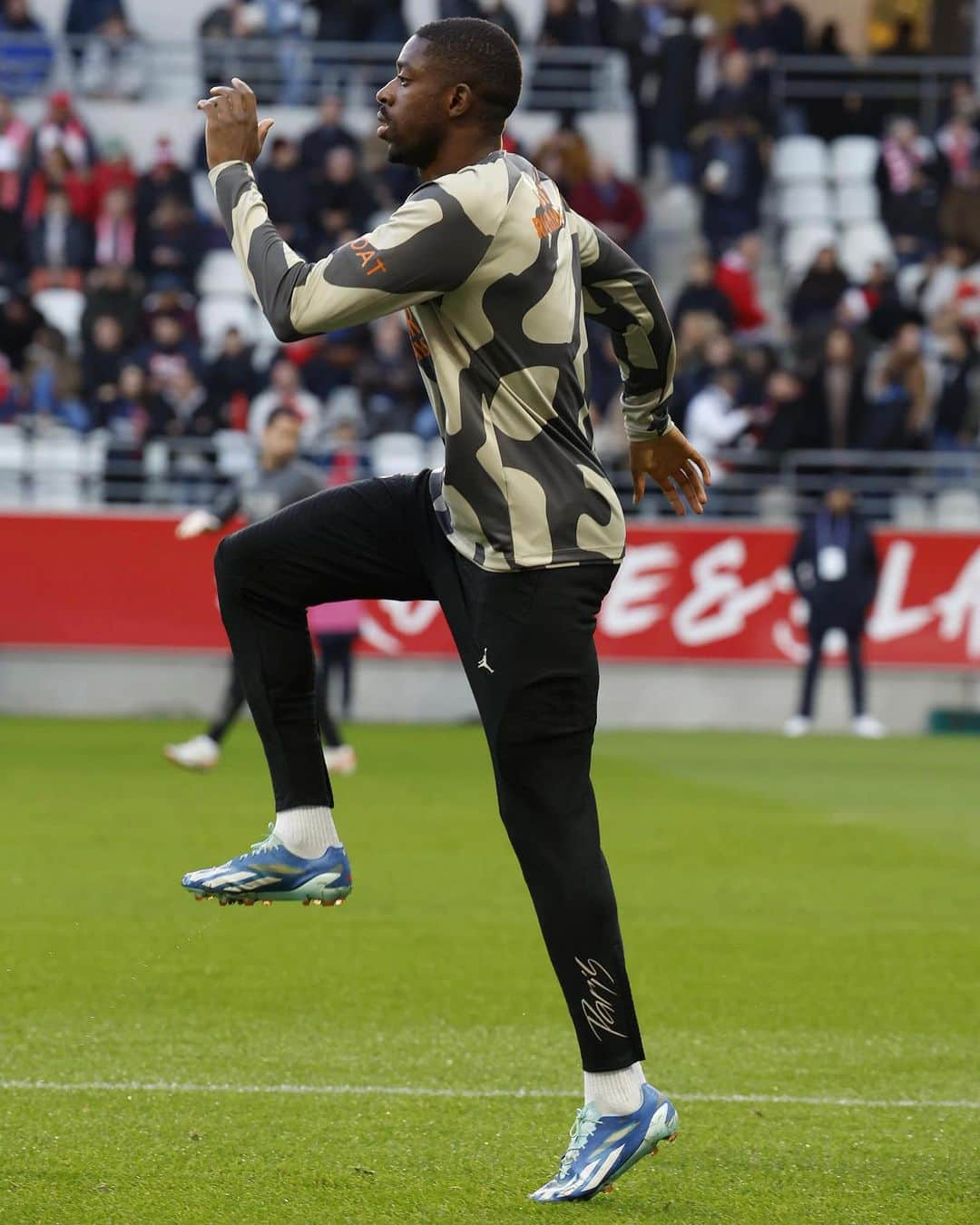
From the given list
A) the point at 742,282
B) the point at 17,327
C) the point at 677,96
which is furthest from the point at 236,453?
the point at 677,96

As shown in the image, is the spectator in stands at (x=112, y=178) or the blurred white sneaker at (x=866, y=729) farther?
the spectator in stands at (x=112, y=178)

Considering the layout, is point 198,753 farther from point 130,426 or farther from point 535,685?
point 535,685

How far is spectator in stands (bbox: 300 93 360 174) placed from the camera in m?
22.5

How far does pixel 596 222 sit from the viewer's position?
23.1 meters

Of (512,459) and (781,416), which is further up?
(512,459)

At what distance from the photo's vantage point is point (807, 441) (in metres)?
21.3

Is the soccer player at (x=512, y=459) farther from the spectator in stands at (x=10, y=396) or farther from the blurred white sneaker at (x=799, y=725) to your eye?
the spectator in stands at (x=10, y=396)

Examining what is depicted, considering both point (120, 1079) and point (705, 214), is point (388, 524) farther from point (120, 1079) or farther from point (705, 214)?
point (705, 214)

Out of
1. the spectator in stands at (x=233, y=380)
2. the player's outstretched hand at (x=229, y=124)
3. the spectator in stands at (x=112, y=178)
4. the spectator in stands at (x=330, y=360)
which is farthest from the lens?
the spectator in stands at (x=112, y=178)

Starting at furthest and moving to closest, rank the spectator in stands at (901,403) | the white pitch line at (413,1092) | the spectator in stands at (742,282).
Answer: the spectator in stands at (742,282)
the spectator in stands at (901,403)
the white pitch line at (413,1092)

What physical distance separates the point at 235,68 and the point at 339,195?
3.52m

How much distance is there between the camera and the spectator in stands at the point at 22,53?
24.2 meters

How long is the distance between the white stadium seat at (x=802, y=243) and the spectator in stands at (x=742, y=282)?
109cm

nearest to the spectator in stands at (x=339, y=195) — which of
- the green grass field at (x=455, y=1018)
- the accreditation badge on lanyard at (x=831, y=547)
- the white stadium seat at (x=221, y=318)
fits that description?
the white stadium seat at (x=221, y=318)
